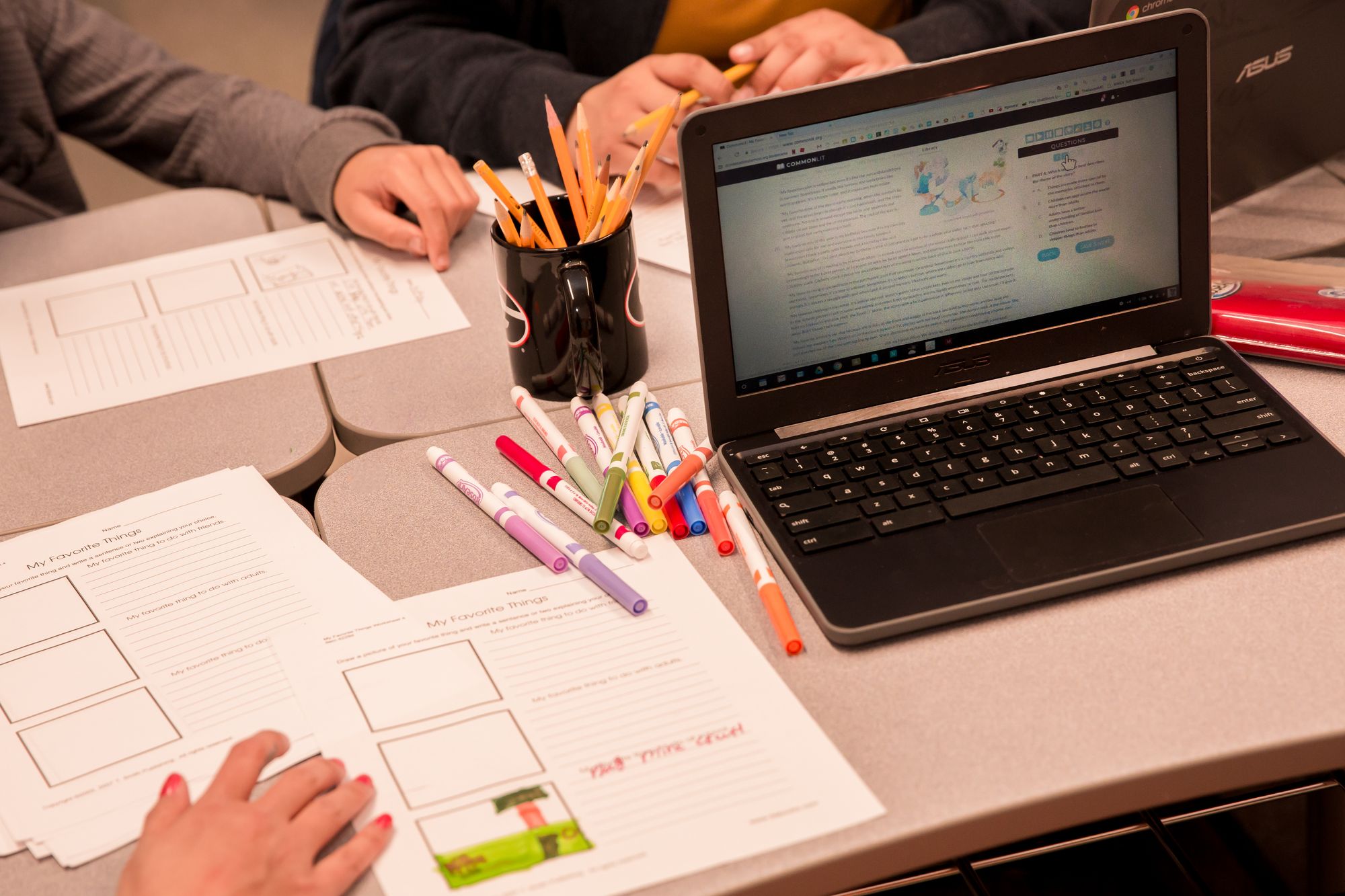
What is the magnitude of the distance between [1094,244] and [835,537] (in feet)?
0.99

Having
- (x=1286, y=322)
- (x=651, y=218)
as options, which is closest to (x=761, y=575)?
(x=1286, y=322)

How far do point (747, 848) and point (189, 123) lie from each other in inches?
47.4

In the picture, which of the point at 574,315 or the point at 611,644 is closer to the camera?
the point at 611,644

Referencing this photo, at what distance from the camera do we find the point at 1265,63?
40.4 inches

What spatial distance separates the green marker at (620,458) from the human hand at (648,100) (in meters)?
0.42

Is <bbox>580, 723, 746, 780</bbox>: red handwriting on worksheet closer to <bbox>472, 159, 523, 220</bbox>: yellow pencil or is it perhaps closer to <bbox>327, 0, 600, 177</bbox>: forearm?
<bbox>472, 159, 523, 220</bbox>: yellow pencil

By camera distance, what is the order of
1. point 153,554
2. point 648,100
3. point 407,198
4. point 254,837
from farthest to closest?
point 648,100 → point 407,198 → point 153,554 → point 254,837

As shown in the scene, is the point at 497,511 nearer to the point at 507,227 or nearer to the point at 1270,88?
the point at 507,227

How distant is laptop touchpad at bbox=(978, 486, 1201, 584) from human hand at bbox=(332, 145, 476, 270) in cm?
66

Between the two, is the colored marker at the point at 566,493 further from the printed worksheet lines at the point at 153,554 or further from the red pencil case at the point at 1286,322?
the red pencil case at the point at 1286,322

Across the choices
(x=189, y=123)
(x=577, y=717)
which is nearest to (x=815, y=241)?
(x=577, y=717)

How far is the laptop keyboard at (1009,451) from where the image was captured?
72cm

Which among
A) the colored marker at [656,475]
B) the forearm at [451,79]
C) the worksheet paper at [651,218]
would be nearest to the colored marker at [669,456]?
the colored marker at [656,475]

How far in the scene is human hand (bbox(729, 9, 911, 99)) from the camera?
4.11ft
